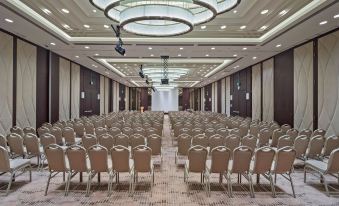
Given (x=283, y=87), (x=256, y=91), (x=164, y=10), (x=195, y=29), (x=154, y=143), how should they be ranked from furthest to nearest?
(x=256, y=91), (x=283, y=87), (x=195, y=29), (x=154, y=143), (x=164, y=10)

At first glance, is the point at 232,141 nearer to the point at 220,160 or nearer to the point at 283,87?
the point at 220,160

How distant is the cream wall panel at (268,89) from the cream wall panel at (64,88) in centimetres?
1144

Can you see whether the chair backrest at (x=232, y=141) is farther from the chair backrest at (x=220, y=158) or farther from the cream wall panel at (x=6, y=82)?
the cream wall panel at (x=6, y=82)

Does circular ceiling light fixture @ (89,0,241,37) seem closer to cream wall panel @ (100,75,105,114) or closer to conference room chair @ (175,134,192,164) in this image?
conference room chair @ (175,134,192,164)

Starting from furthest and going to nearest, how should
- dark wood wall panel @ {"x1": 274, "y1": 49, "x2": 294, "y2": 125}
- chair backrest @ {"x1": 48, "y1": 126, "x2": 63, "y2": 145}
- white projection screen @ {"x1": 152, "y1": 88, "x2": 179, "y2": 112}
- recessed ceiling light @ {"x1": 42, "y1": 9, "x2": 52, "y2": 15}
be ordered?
white projection screen @ {"x1": 152, "y1": 88, "x2": 179, "y2": 112} < dark wood wall panel @ {"x1": 274, "y1": 49, "x2": 294, "y2": 125} < recessed ceiling light @ {"x1": 42, "y1": 9, "x2": 52, "y2": 15} < chair backrest @ {"x1": 48, "y1": 126, "x2": 63, "y2": 145}

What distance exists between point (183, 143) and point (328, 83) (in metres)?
5.98

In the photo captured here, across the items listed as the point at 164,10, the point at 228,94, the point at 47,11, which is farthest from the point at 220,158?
the point at 228,94

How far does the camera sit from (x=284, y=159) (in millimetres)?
5191

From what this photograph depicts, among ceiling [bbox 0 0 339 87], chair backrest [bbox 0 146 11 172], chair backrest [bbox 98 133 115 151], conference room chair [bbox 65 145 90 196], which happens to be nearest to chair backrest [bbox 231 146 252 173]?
conference room chair [bbox 65 145 90 196]

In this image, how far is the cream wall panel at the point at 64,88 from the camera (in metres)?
15.4

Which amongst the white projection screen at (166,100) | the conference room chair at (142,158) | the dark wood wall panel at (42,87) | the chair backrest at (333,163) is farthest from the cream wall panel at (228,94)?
the conference room chair at (142,158)

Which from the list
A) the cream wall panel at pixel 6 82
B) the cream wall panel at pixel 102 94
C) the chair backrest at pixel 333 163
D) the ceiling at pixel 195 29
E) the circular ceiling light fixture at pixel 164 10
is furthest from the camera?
the cream wall panel at pixel 102 94

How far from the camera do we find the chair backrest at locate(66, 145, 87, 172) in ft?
16.9

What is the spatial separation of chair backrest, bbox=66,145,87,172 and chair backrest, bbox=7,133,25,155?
2459mm
